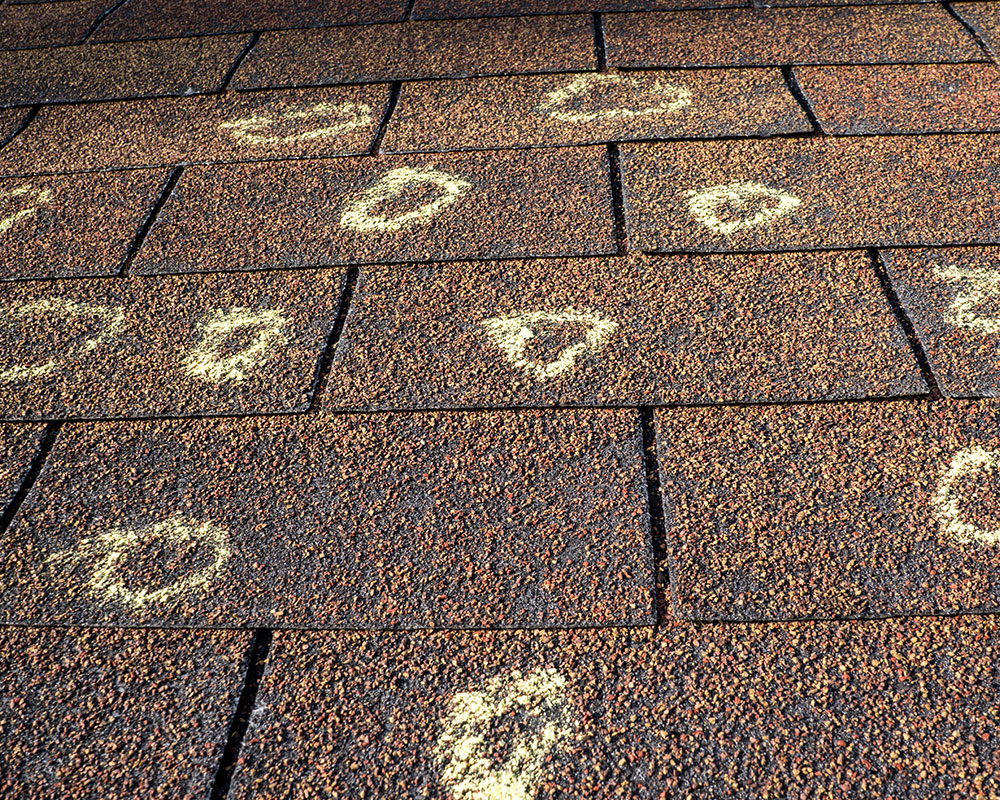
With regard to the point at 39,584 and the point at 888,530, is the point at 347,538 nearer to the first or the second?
the point at 39,584

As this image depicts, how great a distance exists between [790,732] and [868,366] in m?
1.05

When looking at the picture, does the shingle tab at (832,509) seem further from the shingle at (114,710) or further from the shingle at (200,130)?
the shingle at (200,130)

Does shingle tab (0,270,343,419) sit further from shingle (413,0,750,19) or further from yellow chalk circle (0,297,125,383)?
shingle (413,0,750,19)

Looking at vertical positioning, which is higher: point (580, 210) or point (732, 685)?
point (580, 210)

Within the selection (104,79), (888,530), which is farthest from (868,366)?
(104,79)

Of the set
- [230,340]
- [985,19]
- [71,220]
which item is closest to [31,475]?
[230,340]

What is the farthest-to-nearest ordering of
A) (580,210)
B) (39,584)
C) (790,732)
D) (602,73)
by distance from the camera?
1. (602,73)
2. (580,210)
3. (39,584)
4. (790,732)

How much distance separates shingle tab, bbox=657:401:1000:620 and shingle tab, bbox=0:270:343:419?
991mm

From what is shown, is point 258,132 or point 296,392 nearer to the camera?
point 296,392

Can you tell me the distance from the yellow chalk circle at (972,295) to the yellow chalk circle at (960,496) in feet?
1.55

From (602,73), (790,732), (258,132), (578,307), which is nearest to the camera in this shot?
(790,732)

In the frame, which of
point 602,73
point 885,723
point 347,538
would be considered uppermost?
point 602,73

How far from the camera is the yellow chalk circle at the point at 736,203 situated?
9.43ft

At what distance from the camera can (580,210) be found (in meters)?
3.00
